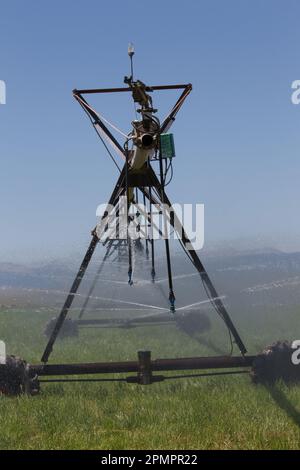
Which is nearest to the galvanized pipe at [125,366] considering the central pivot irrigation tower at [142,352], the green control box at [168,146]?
the central pivot irrigation tower at [142,352]

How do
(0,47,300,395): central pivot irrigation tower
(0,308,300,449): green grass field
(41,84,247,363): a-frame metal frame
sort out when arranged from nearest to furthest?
(0,308,300,449): green grass field → (0,47,300,395): central pivot irrigation tower → (41,84,247,363): a-frame metal frame

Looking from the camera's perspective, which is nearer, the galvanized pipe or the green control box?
the green control box

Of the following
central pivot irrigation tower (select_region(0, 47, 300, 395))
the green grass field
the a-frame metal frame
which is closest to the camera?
the green grass field

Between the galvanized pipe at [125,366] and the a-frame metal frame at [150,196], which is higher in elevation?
the a-frame metal frame at [150,196]

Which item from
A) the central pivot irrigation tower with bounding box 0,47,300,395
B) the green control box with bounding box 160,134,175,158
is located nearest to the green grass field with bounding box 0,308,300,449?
the central pivot irrigation tower with bounding box 0,47,300,395

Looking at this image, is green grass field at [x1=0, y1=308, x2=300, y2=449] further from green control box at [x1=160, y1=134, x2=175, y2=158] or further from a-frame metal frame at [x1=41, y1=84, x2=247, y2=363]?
green control box at [x1=160, y1=134, x2=175, y2=158]

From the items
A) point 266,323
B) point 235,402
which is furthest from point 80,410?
point 266,323

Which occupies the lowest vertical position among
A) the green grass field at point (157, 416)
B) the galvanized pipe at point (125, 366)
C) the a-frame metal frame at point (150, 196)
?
the green grass field at point (157, 416)

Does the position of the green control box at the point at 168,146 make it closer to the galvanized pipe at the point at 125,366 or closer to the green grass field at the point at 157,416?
the galvanized pipe at the point at 125,366

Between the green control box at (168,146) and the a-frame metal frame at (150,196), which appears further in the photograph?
the a-frame metal frame at (150,196)

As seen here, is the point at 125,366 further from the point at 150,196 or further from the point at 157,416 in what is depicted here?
the point at 150,196

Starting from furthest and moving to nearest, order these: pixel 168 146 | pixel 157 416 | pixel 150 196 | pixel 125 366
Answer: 1. pixel 150 196
2. pixel 125 366
3. pixel 168 146
4. pixel 157 416

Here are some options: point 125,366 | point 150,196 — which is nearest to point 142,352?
point 125,366
